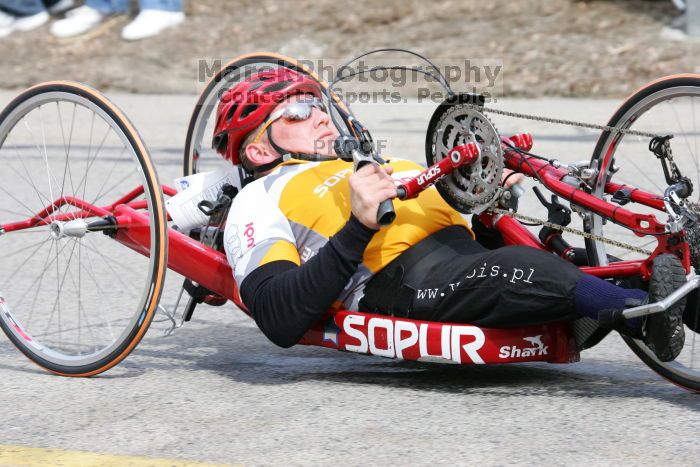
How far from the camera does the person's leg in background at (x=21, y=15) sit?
1562 centimetres

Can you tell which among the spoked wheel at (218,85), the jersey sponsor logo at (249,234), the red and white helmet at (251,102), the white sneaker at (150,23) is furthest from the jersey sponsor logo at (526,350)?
the white sneaker at (150,23)

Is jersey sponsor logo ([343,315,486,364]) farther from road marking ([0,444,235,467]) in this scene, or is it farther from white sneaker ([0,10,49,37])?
white sneaker ([0,10,49,37])

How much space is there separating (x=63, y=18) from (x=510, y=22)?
5584mm

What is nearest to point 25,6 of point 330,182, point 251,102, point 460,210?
point 251,102

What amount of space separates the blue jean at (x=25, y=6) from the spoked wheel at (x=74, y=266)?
23.8ft

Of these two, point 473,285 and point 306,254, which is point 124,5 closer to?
point 306,254

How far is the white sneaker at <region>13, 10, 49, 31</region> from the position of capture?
15594mm

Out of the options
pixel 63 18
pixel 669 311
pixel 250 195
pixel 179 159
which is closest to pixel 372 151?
pixel 250 195

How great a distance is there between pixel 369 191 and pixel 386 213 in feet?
0.30

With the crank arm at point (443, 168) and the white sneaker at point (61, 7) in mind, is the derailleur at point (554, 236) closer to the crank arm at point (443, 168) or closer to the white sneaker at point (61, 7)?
the crank arm at point (443, 168)

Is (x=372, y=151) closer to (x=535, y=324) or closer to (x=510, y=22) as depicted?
(x=535, y=324)

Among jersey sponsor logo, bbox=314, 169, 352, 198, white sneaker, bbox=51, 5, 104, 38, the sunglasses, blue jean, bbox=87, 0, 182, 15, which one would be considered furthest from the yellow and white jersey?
white sneaker, bbox=51, 5, 104, 38

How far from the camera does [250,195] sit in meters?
4.45

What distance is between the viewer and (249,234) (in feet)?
14.2
